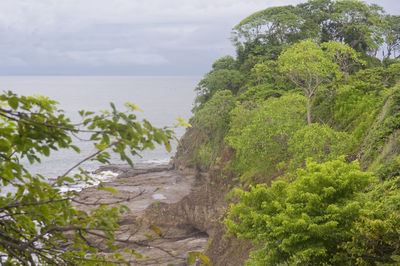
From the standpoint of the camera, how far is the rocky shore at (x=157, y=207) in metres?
29.6

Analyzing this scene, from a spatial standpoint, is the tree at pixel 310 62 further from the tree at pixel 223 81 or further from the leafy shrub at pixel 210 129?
the tree at pixel 223 81

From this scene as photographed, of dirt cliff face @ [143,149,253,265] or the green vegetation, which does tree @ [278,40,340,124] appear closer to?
the green vegetation

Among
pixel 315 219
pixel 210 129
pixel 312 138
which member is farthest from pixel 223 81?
pixel 315 219

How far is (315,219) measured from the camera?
955 cm

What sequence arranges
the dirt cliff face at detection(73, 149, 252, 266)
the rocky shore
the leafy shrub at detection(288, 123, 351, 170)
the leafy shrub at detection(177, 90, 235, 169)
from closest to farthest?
1. the leafy shrub at detection(288, 123, 351, 170)
2. the dirt cliff face at detection(73, 149, 252, 266)
3. the rocky shore
4. the leafy shrub at detection(177, 90, 235, 169)

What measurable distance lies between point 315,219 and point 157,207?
25.8 metres

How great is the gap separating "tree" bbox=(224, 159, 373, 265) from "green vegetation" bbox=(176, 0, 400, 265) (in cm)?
3

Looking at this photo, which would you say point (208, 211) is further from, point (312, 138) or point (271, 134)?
point (312, 138)

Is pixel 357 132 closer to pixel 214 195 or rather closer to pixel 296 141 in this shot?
pixel 296 141

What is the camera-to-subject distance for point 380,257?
8133mm

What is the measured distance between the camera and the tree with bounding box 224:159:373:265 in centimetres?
924

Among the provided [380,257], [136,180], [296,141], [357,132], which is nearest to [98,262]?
[380,257]

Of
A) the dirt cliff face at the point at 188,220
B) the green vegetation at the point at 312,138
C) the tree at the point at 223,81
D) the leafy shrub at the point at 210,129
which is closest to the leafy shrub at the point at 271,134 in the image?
the green vegetation at the point at 312,138

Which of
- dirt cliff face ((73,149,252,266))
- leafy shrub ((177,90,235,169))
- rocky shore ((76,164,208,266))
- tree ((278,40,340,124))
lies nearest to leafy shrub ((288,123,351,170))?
tree ((278,40,340,124))
